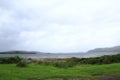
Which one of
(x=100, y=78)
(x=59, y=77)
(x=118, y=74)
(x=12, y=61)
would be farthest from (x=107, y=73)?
(x=12, y=61)

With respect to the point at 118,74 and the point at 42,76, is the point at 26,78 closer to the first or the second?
the point at 42,76

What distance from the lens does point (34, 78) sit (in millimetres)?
26016

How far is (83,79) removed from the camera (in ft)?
84.9

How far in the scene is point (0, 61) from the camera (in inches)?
1871

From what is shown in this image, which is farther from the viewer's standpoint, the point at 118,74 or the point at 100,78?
the point at 118,74

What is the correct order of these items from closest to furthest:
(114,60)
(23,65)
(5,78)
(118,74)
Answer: (5,78)
(118,74)
(23,65)
(114,60)

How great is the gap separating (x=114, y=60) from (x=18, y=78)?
25067 millimetres

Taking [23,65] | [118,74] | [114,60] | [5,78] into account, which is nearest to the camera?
[5,78]

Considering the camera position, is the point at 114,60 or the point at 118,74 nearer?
the point at 118,74

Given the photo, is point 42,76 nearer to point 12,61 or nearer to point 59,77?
point 59,77

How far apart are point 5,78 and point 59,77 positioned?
17.6 ft

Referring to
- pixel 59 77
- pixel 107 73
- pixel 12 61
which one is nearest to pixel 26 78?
pixel 59 77

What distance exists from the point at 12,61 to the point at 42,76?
21.6 meters

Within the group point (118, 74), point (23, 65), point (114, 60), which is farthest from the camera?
point (114, 60)
